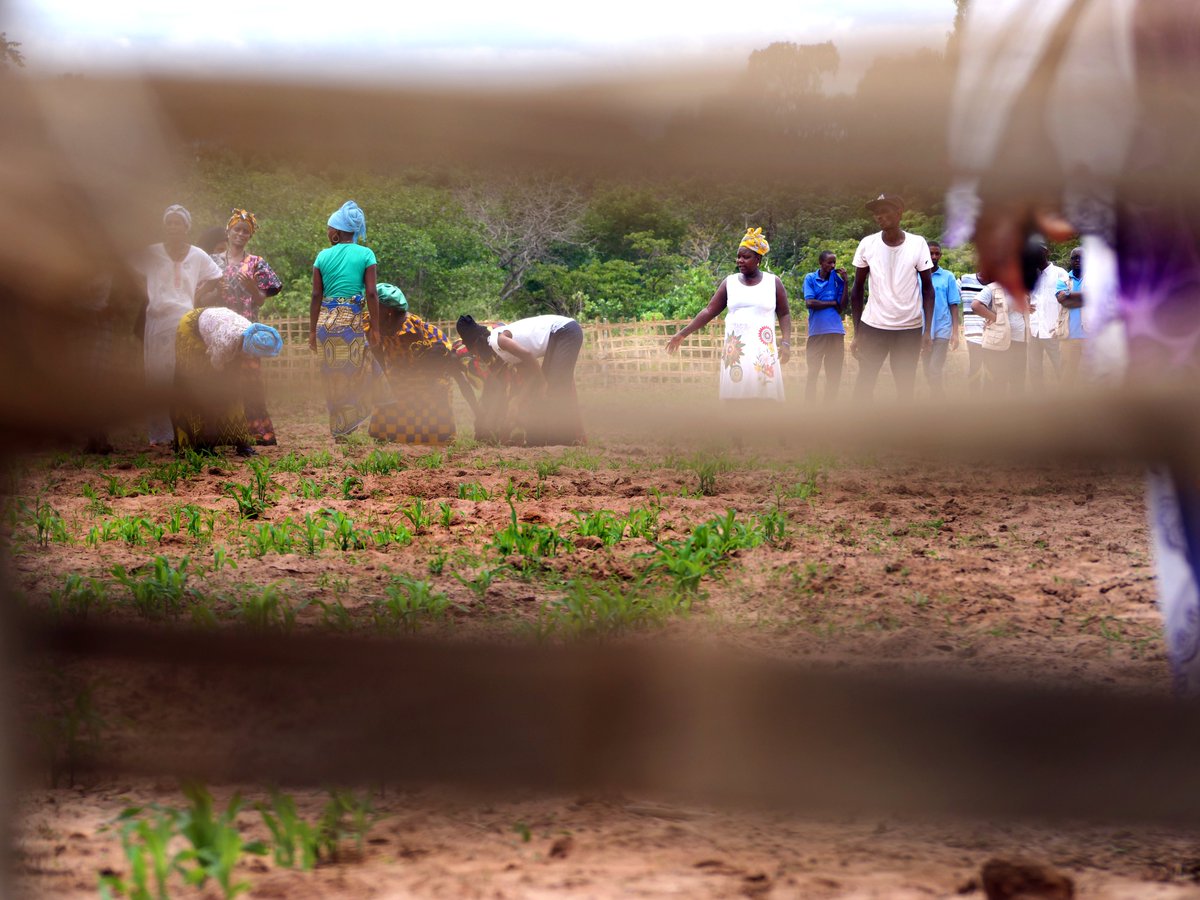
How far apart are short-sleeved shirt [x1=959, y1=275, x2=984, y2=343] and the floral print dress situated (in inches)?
94.6

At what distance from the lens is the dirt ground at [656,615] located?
1494mm

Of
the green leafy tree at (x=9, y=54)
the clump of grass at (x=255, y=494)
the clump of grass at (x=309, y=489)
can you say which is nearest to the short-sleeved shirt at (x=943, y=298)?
the clump of grass at (x=309, y=489)

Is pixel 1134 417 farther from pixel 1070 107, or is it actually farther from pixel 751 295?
pixel 751 295

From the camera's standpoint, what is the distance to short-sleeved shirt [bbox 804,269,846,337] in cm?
733

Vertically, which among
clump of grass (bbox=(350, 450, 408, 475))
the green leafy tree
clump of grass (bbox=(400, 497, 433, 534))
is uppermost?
clump of grass (bbox=(350, 450, 408, 475))

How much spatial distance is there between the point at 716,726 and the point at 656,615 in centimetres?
185

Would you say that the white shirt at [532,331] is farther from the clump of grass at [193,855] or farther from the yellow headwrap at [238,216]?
the clump of grass at [193,855]

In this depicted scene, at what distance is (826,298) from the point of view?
741 centimetres

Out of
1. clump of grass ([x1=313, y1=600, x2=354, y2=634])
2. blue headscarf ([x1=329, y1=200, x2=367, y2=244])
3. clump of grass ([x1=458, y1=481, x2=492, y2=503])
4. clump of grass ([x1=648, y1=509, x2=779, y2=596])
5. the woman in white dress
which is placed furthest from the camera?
the woman in white dress

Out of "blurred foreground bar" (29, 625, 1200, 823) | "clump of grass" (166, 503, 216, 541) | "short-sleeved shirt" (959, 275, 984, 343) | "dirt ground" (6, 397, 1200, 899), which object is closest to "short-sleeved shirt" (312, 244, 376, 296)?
"dirt ground" (6, 397, 1200, 899)

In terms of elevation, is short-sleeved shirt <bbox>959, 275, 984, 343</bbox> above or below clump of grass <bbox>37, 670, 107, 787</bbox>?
above

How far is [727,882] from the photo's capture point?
1551mm

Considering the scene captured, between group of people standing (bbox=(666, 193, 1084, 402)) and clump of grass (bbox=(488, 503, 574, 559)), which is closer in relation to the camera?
clump of grass (bbox=(488, 503, 574, 559))

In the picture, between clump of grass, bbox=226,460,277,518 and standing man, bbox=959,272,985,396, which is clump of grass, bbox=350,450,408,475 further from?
standing man, bbox=959,272,985,396
